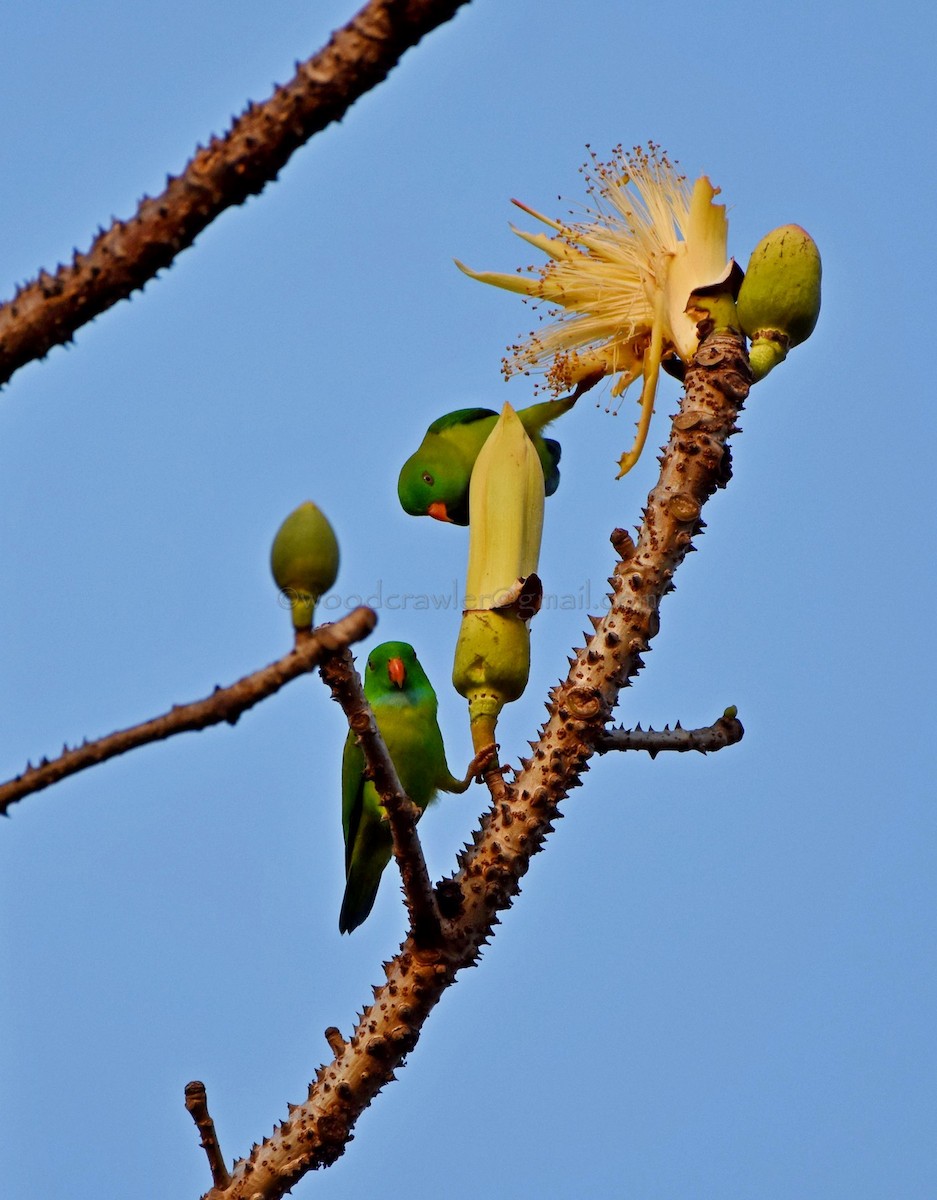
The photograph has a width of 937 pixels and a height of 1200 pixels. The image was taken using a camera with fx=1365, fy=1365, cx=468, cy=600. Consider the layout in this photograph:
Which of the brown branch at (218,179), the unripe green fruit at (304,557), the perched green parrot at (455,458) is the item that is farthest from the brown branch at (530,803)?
the brown branch at (218,179)

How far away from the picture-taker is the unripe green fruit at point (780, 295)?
4.55 meters

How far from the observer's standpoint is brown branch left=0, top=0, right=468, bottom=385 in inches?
77.4

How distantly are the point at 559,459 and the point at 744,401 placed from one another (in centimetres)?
106

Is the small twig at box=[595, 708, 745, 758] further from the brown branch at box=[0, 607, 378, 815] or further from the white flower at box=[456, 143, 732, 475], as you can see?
the brown branch at box=[0, 607, 378, 815]

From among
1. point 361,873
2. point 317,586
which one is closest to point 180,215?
point 317,586

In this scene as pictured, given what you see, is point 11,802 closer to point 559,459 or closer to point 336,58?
point 336,58

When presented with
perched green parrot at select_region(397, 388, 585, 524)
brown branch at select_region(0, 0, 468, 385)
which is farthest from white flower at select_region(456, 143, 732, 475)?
brown branch at select_region(0, 0, 468, 385)

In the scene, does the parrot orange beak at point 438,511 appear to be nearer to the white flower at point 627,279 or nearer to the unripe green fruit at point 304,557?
the white flower at point 627,279

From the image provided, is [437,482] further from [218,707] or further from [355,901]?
[218,707]

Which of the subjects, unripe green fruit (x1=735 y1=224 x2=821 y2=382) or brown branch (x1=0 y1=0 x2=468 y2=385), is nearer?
brown branch (x1=0 y1=0 x2=468 y2=385)

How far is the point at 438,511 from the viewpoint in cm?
516

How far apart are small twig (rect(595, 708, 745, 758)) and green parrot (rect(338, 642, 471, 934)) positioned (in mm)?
1279

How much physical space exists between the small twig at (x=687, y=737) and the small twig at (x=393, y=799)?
0.88 m

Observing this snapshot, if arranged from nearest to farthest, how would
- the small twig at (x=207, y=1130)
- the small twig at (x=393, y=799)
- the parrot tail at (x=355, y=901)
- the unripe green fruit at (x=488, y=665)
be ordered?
the small twig at (x=393, y=799) < the small twig at (x=207, y=1130) < the unripe green fruit at (x=488, y=665) < the parrot tail at (x=355, y=901)
